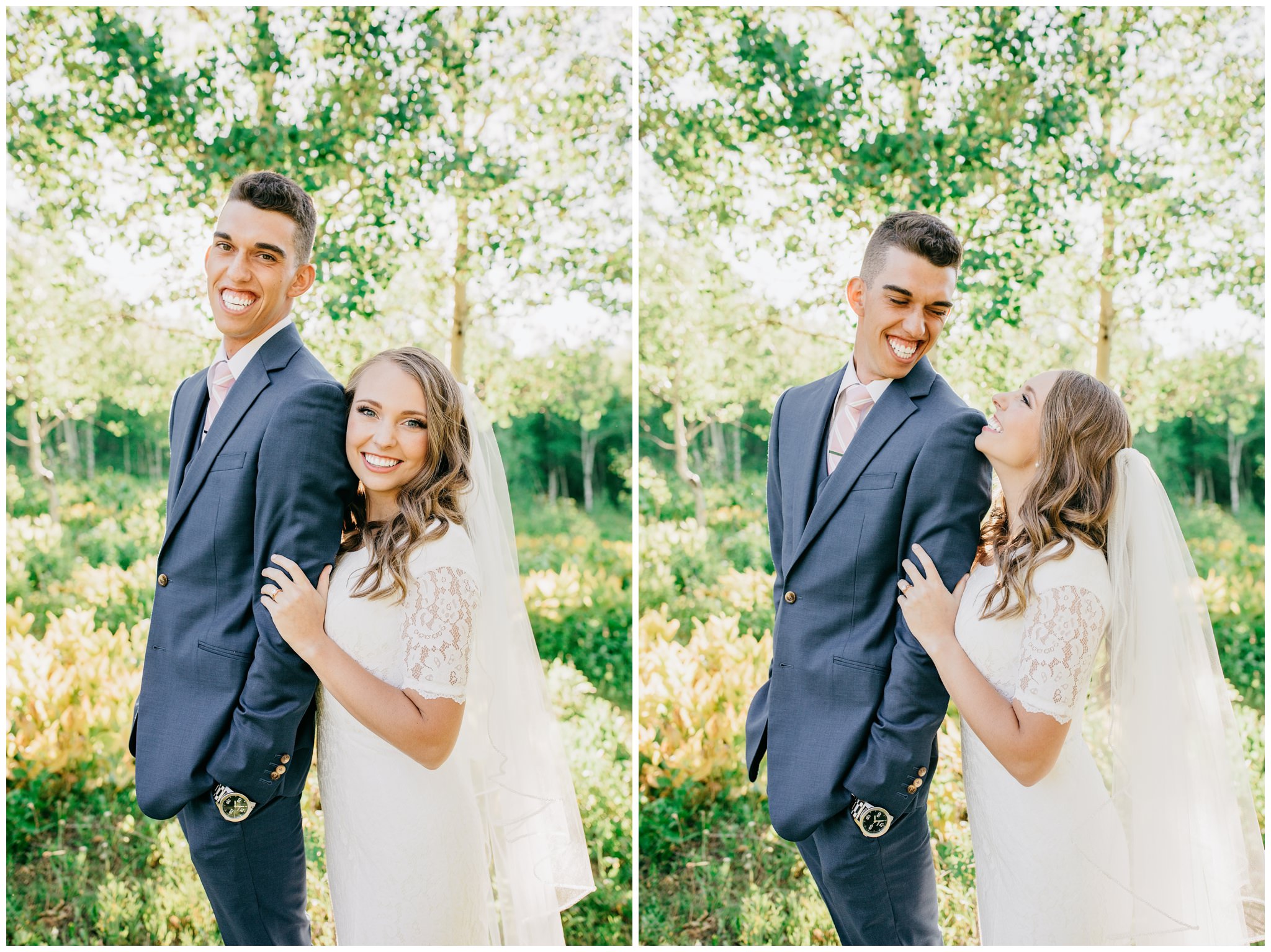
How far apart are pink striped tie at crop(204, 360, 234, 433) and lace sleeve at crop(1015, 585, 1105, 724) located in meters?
1.88

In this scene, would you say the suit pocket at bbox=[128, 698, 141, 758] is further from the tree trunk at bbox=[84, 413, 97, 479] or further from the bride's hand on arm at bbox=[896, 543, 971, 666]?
the tree trunk at bbox=[84, 413, 97, 479]

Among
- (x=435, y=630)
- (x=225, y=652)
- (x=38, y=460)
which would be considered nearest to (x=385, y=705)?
(x=435, y=630)

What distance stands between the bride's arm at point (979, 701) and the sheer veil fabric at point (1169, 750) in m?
0.30

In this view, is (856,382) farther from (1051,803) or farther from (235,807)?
(235,807)

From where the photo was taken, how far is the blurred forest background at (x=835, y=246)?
12.3 feet

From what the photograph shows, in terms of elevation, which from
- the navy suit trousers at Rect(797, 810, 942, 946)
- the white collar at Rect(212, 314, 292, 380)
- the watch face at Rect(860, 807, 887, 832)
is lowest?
the navy suit trousers at Rect(797, 810, 942, 946)

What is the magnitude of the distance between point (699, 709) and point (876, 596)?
183 centimetres

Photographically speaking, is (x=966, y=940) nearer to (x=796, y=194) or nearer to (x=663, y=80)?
(x=796, y=194)

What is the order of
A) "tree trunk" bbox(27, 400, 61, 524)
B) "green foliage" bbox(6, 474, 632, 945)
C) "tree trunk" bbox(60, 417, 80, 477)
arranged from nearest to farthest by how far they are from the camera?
"green foliage" bbox(6, 474, 632, 945), "tree trunk" bbox(27, 400, 61, 524), "tree trunk" bbox(60, 417, 80, 477)

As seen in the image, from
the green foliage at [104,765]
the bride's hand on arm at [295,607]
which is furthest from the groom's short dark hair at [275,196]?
the green foliage at [104,765]

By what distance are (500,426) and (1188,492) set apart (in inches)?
137

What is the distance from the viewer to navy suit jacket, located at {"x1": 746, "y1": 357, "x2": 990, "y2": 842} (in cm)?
203

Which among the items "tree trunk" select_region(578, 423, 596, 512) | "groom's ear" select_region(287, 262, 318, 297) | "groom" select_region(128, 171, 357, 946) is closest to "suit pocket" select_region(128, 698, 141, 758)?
"groom" select_region(128, 171, 357, 946)

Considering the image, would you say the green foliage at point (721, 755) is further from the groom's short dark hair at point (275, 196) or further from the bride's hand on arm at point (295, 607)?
the groom's short dark hair at point (275, 196)
